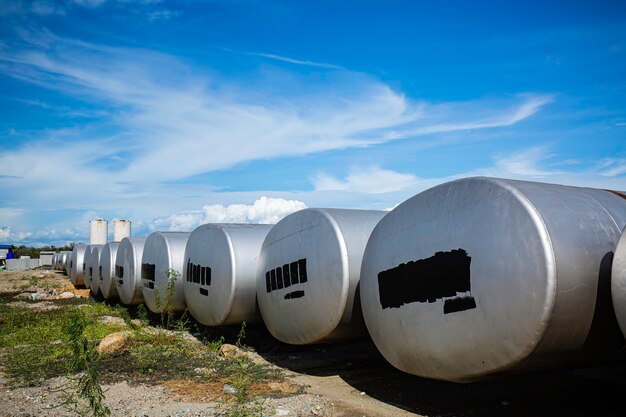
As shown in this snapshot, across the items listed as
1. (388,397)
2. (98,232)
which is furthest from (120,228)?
(388,397)

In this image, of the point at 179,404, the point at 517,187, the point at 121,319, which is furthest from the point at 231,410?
the point at 121,319

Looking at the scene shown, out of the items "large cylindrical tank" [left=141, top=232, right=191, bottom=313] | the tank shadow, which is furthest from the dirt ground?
"large cylindrical tank" [left=141, top=232, right=191, bottom=313]

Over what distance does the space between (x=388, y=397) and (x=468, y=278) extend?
2190 mm

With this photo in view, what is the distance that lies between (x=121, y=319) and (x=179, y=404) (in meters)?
8.37

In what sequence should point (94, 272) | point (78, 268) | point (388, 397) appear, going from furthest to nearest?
1. point (78, 268)
2. point (94, 272)
3. point (388, 397)

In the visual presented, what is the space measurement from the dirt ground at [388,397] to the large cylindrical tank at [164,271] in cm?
350

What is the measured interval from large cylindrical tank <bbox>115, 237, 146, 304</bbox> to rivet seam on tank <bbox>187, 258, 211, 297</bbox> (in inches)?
131

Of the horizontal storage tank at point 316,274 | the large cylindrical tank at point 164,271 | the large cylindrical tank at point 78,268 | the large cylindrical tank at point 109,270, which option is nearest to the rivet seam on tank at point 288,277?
the horizontal storage tank at point 316,274

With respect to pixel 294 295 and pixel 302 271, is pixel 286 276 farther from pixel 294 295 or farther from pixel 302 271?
pixel 302 271

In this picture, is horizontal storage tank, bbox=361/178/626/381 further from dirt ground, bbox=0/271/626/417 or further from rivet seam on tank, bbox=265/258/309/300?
rivet seam on tank, bbox=265/258/309/300

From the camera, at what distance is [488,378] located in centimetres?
448

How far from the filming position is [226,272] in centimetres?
831

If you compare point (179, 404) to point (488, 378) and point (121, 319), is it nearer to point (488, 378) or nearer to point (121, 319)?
point (488, 378)

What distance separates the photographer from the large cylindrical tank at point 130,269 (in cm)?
1264
